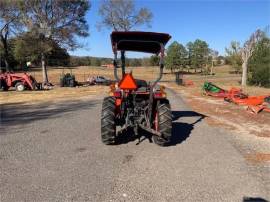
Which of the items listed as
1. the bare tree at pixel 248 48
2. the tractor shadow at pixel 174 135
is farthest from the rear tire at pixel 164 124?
the bare tree at pixel 248 48

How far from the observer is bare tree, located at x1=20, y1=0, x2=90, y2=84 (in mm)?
29797

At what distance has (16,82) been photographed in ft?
82.9

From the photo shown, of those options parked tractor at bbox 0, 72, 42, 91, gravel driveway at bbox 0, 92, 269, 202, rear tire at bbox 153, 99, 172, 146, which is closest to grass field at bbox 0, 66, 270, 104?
parked tractor at bbox 0, 72, 42, 91

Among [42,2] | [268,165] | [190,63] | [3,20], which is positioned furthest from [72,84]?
[190,63]

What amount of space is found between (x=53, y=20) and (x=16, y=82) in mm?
8688

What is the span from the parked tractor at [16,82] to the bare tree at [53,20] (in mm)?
5373

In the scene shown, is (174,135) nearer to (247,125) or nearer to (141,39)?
(141,39)

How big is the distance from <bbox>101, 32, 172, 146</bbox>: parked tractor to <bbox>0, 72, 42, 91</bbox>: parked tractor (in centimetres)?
1971

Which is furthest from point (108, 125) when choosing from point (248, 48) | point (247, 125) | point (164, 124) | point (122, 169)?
point (248, 48)

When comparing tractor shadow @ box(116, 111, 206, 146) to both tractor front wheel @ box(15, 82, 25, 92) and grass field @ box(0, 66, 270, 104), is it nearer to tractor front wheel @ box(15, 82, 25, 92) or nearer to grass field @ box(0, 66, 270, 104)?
grass field @ box(0, 66, 270, 104)

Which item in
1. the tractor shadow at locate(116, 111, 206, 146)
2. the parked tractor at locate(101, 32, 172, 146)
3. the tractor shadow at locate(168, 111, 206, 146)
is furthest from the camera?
the tractor shadow at locate(168, 111, 206, 146)

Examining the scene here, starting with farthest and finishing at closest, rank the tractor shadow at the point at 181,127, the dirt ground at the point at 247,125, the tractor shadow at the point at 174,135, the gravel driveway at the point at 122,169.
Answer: the tractor shadow at the point at 181,127
the tractor shadow at the point at 174,135
the dirt ground at the point at 247,125
the gravel driveway at the point at 122,169

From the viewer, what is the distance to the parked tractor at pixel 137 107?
682 centimetres

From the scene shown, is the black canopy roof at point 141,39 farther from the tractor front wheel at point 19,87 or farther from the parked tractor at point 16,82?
the parked tractor at point 16,82
